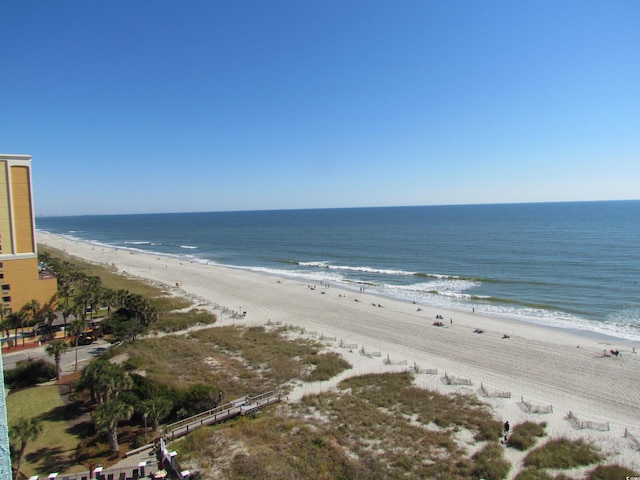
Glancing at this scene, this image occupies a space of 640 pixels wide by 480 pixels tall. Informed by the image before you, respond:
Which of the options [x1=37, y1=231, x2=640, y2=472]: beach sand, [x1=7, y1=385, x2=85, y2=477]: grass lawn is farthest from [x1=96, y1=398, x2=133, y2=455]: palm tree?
[x1=37, y1=231, x2=640, y2=472]: beach sand

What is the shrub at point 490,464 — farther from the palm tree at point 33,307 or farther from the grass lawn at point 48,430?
the palm tree at point 33,307

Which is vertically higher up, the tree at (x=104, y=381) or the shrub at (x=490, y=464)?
the tree at (x=104, y=381)

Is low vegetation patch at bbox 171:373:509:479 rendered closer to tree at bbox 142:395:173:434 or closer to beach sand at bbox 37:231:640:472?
beach sand at bbox 37:231:640:472

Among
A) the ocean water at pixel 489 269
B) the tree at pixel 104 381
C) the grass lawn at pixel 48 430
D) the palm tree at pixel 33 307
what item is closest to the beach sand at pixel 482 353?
the ocean water at pixel 489 269

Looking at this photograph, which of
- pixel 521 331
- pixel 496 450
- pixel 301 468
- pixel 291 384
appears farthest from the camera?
pixel 521 331

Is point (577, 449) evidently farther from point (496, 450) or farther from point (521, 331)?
point (521, 331)

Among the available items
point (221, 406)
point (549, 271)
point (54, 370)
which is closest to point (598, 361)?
point (221, 406)

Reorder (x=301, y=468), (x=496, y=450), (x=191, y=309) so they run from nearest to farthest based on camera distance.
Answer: (x=301, y=468) → (x=496, y=450) → (x=191, y=309)

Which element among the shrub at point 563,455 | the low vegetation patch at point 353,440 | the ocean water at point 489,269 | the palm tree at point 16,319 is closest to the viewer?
the low vegetation patch at point 353,440
